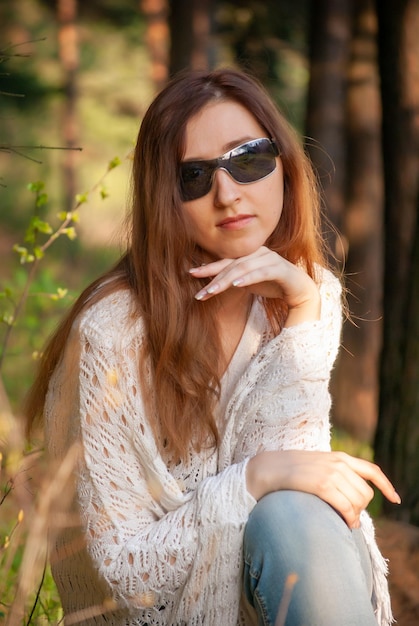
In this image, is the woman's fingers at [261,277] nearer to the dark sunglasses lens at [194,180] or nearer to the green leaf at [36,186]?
the dark sunglasses lens at [194,180]

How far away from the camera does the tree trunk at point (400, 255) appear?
144 inches

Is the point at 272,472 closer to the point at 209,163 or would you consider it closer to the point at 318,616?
the point at 318,616

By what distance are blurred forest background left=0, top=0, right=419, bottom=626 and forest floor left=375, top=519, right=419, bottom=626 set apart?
117mm

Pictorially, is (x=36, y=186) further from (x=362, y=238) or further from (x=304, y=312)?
(x=362, y=238)

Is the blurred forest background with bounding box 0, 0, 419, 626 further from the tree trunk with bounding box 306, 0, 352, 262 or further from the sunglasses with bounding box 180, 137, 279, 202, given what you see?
the sunglasses with bounding box 180, 137, 279, 202

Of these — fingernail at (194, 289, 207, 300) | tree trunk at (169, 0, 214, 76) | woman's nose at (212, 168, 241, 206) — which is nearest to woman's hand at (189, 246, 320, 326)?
fingernail at (194, 289, 207, 300)

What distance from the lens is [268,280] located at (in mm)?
2379

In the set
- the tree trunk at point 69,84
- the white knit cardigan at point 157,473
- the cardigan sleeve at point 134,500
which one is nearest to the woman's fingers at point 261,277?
the white knit cardigan at point 157,473

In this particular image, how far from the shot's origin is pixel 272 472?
208cm

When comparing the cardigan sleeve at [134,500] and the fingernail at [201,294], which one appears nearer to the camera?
the cardigan sleeve at [134,500]

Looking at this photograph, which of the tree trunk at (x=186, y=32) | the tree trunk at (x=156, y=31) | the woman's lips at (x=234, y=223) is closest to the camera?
the woman's lips at (x=234, y=223)

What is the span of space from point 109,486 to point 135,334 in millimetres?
389

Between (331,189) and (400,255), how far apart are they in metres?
2.38

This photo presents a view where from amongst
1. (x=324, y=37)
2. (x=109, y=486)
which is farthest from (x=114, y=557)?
(x=324, y=37)
